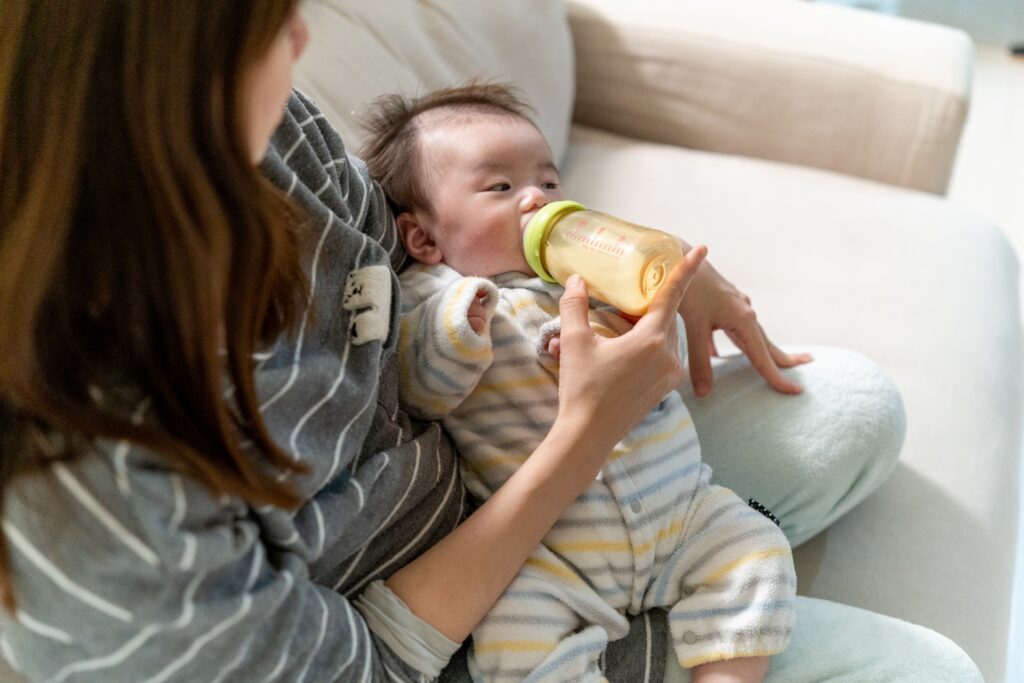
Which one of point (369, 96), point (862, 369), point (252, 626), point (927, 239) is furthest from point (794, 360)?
point (252, 626)

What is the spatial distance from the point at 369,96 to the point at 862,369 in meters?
0.71

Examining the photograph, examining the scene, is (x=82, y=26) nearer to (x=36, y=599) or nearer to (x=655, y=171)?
(x=36, y=599)

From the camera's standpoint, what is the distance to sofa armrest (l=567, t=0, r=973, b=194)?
65.8 inches

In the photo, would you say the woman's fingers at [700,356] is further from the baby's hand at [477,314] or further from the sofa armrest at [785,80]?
the sofa armrest at [785,80]

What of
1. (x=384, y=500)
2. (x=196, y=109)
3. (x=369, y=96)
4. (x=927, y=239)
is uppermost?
(x=196, y=109)

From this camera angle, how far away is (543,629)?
87cm

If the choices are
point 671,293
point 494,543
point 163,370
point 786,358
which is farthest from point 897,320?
point 163,370

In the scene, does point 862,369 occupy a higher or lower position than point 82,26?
lower

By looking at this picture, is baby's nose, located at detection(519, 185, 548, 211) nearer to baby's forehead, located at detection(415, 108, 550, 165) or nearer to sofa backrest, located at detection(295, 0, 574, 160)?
baby's forehead, located at detection(415, 108, 550, 165)

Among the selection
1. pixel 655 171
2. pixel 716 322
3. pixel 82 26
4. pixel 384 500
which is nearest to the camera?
pixel 82 26

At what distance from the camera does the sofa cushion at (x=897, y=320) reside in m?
1.13

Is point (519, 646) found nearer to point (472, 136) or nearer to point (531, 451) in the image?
point (531, 451)

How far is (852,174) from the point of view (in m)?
1.75

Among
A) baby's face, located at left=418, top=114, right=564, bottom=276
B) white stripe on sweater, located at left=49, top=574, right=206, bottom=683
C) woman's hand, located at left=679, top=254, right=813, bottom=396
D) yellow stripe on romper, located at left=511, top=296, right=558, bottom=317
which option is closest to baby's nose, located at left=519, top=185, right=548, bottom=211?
baby's face, located at left=418, top=114, right=564, bottom=276
